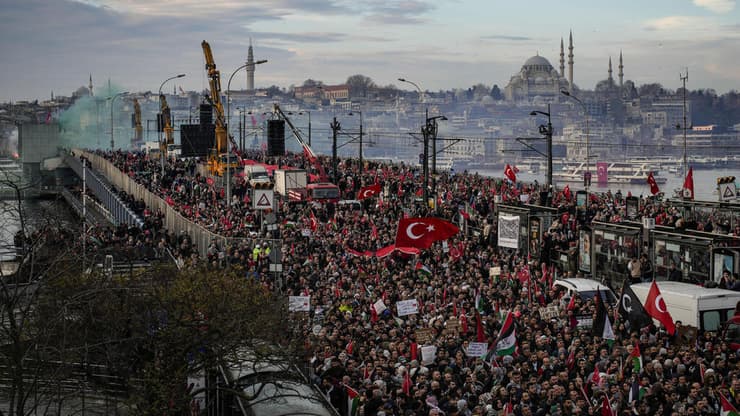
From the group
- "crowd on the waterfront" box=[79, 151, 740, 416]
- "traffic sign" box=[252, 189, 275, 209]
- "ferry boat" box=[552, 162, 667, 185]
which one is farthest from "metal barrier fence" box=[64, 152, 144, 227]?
"ferry boat" box=[552, 162, 667, 185]

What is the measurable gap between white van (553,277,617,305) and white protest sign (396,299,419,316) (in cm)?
296

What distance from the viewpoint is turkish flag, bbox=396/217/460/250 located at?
22953mm

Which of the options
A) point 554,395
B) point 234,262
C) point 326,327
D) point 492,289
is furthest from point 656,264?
point 234,262

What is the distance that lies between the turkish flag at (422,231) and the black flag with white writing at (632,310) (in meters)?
6.55

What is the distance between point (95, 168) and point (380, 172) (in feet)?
80.5

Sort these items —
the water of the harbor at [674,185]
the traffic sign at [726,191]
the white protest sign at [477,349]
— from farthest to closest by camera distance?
1. the water of the harbor at [674,185]
2. the traffic sign at [726,191]
3. the white protest sign at [477,349]

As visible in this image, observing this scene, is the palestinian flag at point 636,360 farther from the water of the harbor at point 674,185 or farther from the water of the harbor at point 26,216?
the water of the harbor at point 674,185

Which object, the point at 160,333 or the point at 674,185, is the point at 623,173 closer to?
the point at 674,185

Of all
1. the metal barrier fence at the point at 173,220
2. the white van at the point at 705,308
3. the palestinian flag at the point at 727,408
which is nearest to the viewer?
the palestinian flag at the point at 727,408

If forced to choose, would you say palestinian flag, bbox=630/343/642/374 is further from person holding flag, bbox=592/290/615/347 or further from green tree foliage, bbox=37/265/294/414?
green tree foliage, bbox=37/265/294/414

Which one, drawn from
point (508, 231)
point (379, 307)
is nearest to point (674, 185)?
point (508, 231)

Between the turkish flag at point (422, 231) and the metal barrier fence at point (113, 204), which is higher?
the turkish flag at point (422, 231)

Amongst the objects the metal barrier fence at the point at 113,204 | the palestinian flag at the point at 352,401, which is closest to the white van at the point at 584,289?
the palestinian flag at the point at 352,401

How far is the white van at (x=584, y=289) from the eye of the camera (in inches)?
793
